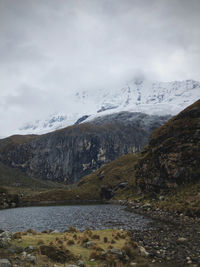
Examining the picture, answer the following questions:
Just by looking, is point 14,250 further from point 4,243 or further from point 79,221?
point 79,221

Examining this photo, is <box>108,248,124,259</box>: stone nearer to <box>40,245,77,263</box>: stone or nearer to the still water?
<box>40,245,77,263</box>: stone

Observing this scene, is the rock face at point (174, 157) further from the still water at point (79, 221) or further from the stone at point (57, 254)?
the stone at point (57, 254)

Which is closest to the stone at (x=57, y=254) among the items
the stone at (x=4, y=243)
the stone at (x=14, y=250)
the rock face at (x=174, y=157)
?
the stone at (x=14, y=250)

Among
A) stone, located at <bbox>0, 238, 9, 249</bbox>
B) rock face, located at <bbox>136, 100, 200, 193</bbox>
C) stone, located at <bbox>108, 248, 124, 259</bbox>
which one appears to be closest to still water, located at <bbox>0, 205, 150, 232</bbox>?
stone, located at <bbox>108, 248, 124, 259</bbox>

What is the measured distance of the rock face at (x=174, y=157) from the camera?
76.9 metres

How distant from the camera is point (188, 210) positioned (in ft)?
167

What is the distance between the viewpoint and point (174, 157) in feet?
276

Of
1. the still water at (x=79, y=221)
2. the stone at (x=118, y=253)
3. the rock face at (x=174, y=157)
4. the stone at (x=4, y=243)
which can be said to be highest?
the rock face at (x=174, y=157)

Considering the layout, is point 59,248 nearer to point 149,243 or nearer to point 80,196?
point 149,243

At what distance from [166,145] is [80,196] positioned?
4103 inches

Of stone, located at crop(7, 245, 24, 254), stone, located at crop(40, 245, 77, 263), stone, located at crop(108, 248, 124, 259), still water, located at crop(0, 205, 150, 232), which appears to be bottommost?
still water, located at crop(0, 205, 150, 232)

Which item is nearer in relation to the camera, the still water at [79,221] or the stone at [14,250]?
the stone at [14,250]

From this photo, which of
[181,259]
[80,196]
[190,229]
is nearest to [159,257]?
[181,259]

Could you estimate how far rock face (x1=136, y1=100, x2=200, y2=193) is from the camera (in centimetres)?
7694
